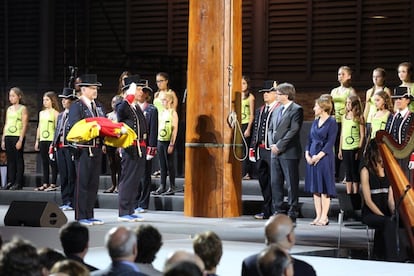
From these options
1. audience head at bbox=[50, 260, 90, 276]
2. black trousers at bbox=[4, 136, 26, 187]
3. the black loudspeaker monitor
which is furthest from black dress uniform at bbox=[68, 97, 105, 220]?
audience head at bbox=[50, 260, 90, 276]

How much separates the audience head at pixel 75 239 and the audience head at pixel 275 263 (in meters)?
1.11

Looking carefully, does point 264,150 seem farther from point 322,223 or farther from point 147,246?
point 147,246

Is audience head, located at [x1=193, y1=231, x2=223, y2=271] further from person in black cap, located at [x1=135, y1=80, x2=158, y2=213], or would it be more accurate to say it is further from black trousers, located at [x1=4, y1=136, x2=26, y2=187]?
black trousers, located at [x1=4, y1=136, x2=26, y2=187]

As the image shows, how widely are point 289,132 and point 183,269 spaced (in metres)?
7.40

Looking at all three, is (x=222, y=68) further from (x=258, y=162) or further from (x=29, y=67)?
(x=29, y=67)

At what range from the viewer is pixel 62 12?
17.7 m

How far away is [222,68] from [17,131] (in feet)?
13.1

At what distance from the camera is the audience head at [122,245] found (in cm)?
470

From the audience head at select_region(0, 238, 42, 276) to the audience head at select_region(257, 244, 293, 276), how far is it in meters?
0.96

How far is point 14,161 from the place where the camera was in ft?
47.8

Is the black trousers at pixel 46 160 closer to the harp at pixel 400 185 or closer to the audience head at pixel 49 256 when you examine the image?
the harp at pixel 400 185

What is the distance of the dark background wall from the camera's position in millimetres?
15008

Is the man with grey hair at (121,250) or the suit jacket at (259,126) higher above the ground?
the suit jacket at (259,126)

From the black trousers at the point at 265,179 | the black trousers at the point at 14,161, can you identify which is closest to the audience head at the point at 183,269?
the black trousers at the point at 265,179
